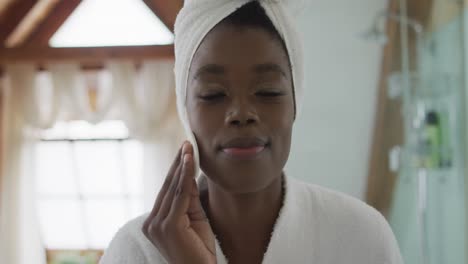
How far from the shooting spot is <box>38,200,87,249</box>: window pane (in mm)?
3680

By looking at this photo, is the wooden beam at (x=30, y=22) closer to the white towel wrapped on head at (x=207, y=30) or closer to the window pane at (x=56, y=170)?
the window pane at (x=56, y=170)

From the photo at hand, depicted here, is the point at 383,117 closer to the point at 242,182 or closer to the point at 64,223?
→ the point at 242,182

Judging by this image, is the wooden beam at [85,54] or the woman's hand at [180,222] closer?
the woman's hand at [180,222]

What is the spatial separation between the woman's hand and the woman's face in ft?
0.10

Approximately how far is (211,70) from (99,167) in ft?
11.0

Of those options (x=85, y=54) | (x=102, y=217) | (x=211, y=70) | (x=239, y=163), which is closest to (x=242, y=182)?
(x=239, y=163)

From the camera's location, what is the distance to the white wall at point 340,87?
1632 millimetres

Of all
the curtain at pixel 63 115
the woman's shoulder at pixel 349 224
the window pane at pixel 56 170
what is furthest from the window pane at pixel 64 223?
the woman's shoulder at pixel 349 224

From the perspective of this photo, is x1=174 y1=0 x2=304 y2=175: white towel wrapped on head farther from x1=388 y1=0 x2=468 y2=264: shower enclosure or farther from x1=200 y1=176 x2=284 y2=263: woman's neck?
x1=388 y1=0 x2=468 y2=264: shower enclosure

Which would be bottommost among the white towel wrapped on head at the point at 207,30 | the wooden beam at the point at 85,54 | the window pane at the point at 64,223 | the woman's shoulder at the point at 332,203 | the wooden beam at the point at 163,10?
the window pane at the point at 64,223

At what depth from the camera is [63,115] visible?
10.6 ft

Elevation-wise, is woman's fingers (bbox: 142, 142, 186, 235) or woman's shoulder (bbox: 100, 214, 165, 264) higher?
woman's fingers (bbox: 142, 142, 186, 235)

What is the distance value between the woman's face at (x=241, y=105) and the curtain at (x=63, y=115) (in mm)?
2535

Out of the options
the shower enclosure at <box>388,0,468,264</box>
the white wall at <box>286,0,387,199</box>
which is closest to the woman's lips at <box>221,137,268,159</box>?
the shower enclosure at <box>388,0,468,264</box>
